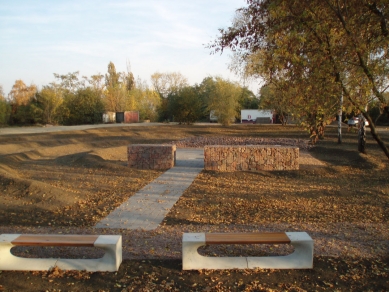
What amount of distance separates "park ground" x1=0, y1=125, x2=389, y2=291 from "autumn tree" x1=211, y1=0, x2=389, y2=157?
5.87ft

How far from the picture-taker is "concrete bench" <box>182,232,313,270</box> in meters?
4.38

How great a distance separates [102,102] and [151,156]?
46.6m

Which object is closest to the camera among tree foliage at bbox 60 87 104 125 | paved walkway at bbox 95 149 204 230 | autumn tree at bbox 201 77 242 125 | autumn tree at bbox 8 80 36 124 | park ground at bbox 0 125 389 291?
park ground at bbox 0 125 389 291

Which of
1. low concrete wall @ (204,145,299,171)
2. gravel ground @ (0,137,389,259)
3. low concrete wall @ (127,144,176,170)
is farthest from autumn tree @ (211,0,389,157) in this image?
low concrete wall @ (127,144,176,170)

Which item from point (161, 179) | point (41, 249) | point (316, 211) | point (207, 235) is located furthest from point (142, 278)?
point (161, 179)

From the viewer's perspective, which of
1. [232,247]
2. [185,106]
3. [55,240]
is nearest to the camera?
[55,240]

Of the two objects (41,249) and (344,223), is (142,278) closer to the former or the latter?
(41,249)

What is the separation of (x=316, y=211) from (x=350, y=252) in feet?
8.59

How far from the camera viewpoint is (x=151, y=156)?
14.1 meters

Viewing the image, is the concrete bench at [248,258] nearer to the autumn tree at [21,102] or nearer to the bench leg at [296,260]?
the bench leg at [296,260]

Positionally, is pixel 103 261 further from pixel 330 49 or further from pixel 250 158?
pixel 250 158

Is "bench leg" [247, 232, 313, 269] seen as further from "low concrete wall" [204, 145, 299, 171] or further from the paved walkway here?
"low concrete wall" [204, 145, 299, 171]

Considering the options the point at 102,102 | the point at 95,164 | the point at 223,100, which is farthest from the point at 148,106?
the point at 95,164

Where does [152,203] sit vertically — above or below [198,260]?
below
